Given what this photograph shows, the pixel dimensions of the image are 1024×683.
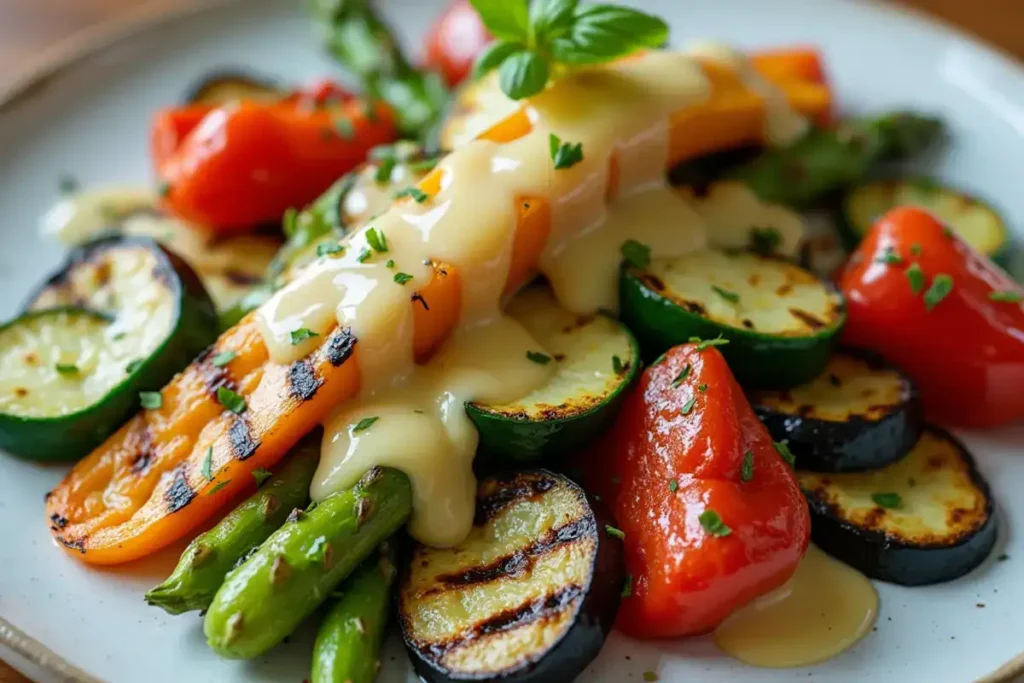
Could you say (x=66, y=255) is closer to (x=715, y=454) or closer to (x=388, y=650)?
(x=388, y=650)

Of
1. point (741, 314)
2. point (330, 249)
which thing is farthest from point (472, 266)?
point (741, 314)

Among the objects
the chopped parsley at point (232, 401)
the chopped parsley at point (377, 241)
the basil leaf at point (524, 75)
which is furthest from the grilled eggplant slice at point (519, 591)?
the basil leaf at point (524, 75)

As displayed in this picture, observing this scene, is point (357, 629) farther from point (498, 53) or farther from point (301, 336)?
point (498, 53)

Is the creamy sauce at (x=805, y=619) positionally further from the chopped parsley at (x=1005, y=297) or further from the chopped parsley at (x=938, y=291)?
the chopped parsley at (x=1005, y=297)

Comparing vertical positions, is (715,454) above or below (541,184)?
below

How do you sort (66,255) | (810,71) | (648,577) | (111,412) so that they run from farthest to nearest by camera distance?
(810,71) → (66,255) → (111,412) → (648,577)

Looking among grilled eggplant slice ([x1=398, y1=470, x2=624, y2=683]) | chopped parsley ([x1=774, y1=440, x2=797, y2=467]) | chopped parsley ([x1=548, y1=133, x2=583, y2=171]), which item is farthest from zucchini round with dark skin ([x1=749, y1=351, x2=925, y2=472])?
chopped parsley ([x1=548, y1=133, x2=583, y2=171])

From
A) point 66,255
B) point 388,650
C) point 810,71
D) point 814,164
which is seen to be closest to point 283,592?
point 388,650

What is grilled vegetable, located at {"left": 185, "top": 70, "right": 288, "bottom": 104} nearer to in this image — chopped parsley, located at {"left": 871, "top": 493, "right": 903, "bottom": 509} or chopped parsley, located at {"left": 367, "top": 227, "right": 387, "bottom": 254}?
chopped parsley, located at {"left": 367, "top": 227, "right": 387, "bottom": 254}
